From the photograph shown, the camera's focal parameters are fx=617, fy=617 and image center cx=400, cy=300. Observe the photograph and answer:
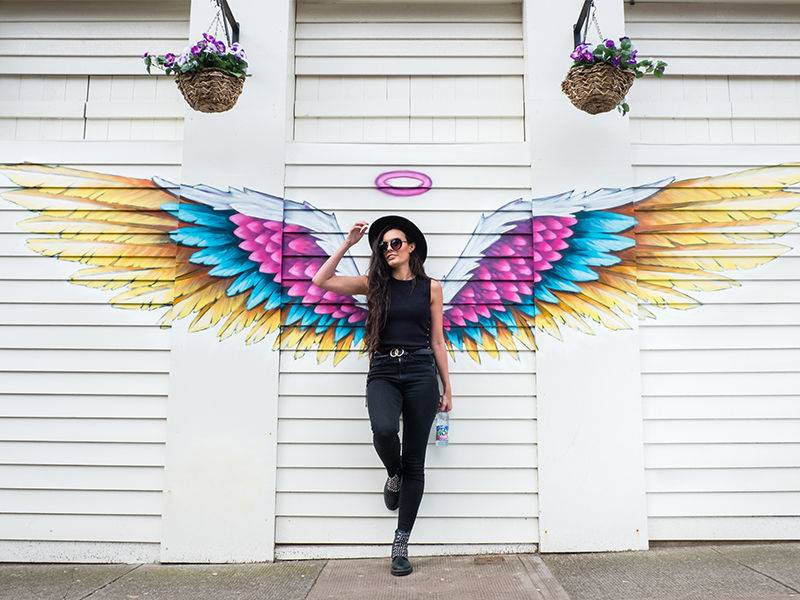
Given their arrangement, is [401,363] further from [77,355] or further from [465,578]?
[77,355]

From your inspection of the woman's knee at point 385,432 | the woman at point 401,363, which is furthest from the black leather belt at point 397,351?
the woman's knee at point 385,432

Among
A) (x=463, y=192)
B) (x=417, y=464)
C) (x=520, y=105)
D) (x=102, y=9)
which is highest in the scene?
(x=102, y=9)

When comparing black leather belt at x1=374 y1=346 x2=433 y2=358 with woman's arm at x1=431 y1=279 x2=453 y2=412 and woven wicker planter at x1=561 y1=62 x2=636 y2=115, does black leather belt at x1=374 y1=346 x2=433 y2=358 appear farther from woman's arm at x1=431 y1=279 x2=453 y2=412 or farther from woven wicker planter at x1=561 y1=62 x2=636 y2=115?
woven wicker planter at x1=561 y1=62 x2=636 y2=115

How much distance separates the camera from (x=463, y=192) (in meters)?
3.97

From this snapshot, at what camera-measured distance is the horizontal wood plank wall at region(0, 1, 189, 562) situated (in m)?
3.74

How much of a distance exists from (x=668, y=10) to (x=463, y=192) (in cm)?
199

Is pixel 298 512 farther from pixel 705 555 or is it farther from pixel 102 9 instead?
pixel 102 9

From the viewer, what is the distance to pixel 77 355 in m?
3.87

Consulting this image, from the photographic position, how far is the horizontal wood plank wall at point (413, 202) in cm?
371

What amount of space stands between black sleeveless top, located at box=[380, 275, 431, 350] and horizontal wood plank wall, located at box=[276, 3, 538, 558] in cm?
50

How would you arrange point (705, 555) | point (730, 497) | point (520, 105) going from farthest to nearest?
point (520, 105)
point (730, 497)
point (705, 555)

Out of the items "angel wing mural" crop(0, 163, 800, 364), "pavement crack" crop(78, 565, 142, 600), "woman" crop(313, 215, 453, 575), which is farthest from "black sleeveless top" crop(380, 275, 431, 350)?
"pavement crack" crop(78, 565, 142, 600)

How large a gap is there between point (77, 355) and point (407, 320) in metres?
2.13

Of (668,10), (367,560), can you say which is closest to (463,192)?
(668,10)
